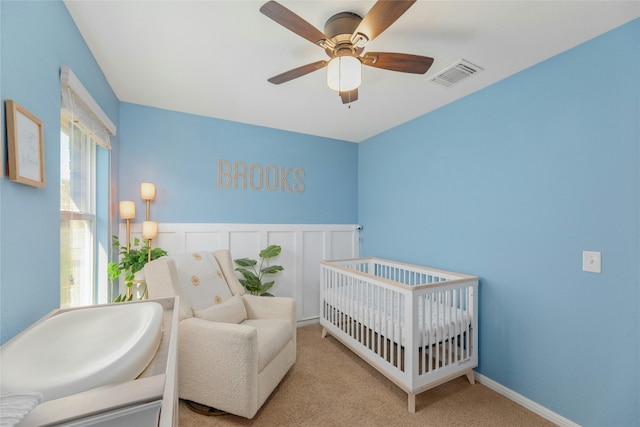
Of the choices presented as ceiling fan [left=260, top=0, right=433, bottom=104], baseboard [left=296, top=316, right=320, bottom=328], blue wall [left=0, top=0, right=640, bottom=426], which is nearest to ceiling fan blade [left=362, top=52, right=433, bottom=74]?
ceiling fan [left=260, top=0, right=433, bottom=104]

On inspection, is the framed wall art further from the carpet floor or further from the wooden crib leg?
the wooden crib leg

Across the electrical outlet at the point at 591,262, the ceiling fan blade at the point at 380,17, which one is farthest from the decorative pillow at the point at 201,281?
the electrical outlet at the point at 591,262

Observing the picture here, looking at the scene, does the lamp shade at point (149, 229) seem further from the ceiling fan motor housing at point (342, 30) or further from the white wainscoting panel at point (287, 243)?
the ceiling fan motor housing at point (342, 30)

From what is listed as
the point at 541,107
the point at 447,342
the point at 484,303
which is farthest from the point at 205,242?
the point at 541,107

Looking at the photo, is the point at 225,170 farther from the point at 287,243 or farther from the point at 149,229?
the point at 287,243

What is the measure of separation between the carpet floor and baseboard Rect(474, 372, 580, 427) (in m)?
0.03

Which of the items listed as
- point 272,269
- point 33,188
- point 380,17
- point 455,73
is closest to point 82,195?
point 33,188

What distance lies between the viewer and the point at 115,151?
237 cm

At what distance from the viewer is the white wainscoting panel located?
269 centimetres

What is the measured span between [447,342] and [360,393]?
2.55 feet

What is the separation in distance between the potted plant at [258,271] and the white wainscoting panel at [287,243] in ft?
0.41

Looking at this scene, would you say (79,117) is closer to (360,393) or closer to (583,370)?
(360,393)

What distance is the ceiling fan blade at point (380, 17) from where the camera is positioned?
3.51ft

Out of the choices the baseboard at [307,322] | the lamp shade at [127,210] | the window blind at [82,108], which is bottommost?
the baseboard at [307,322]
